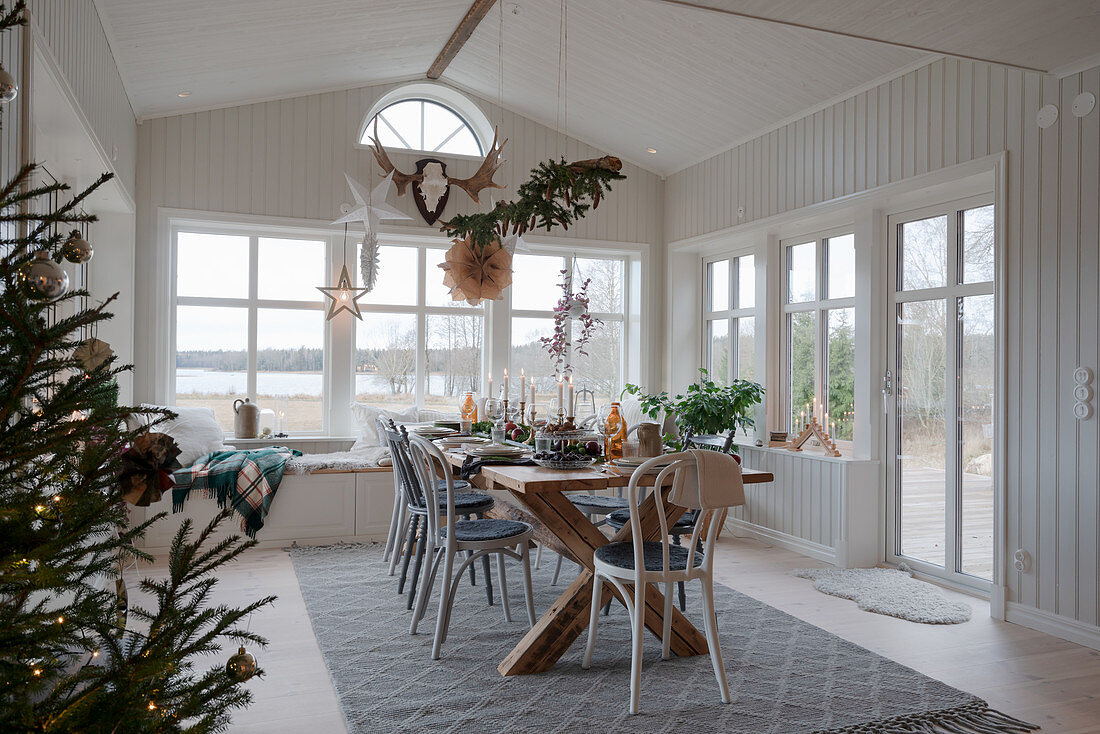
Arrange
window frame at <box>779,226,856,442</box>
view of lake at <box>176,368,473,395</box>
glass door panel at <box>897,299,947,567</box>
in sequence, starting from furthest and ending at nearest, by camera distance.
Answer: view of lake at <box>176,368,473,395</box>, window frame at <box>779,226,856,442</box>, glass door panel at <box>897,299,947,567</box>

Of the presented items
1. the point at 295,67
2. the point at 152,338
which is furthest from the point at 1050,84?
the point at 152,338

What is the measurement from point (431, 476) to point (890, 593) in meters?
2.67

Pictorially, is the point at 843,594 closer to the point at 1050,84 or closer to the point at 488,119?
the point at 1050,84

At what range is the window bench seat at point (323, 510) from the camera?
537cm

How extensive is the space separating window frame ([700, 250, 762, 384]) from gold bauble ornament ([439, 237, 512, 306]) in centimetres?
292

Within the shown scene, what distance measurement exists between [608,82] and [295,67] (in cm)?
230

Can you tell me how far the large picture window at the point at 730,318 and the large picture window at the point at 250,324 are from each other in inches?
134

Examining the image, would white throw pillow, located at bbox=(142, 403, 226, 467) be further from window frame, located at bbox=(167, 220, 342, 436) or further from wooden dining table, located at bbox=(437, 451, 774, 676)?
wooden dining table, located at bbox=(437, 451, 774, 676)

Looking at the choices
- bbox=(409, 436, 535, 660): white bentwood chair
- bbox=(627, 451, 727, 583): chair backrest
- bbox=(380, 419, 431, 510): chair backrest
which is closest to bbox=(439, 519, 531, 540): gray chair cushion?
bbox=(409, 436, 535, 660): white bentwood chair

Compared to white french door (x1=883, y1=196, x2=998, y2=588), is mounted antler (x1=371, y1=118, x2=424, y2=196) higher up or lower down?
higher up

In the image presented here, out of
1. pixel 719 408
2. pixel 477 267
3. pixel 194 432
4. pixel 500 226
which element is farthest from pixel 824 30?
pixel 194 432

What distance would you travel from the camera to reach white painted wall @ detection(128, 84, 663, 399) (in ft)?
19.3

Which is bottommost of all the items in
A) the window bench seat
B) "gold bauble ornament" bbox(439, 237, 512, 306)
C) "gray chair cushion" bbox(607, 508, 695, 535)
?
the window bench seat

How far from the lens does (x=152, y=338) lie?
19.4 ft
